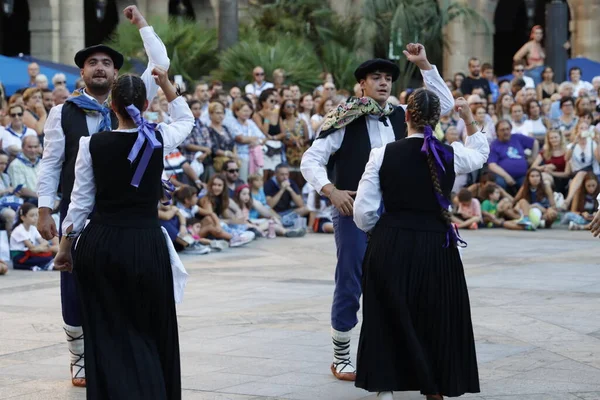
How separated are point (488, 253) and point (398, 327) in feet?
26.2

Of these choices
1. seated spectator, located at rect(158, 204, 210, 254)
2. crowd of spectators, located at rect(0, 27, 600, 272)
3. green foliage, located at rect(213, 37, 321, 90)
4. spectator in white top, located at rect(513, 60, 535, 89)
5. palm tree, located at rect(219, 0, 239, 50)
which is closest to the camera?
seated spectator, located at rect(158, 204, 210, 254)

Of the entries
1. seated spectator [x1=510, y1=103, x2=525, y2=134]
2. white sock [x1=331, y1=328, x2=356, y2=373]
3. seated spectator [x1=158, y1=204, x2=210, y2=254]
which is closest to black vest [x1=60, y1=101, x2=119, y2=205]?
white sock [x1=331, y1=328, x2=356, y2=373]

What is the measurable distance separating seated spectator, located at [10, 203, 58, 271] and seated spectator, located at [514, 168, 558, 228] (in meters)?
6.89

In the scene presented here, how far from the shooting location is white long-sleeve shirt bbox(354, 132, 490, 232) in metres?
6.84

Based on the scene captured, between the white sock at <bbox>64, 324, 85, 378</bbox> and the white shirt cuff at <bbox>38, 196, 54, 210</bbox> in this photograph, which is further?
the white sock at <bbox>64, 324, 85, 378</bbox>

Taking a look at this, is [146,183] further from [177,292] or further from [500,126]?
[500,126]

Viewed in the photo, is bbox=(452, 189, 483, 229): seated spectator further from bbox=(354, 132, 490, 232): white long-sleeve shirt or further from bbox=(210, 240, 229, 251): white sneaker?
bbox=(354, 132, 490, 232): white long-sleeve shirt

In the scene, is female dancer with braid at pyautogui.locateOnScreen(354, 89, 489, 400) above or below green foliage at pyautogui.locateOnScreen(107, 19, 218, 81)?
below

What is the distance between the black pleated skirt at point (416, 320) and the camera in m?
6.70

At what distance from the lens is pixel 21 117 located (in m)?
14.6

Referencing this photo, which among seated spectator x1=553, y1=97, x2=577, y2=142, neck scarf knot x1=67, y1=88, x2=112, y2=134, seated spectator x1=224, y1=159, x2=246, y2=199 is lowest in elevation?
seated spectator x1=224, y1=159, x2=246, y2=199

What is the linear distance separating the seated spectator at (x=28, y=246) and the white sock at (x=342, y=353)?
6225 millimetres

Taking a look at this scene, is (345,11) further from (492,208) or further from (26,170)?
(26,170)

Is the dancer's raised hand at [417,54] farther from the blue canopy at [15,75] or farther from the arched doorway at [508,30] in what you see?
the arched doorway at [508,30]
